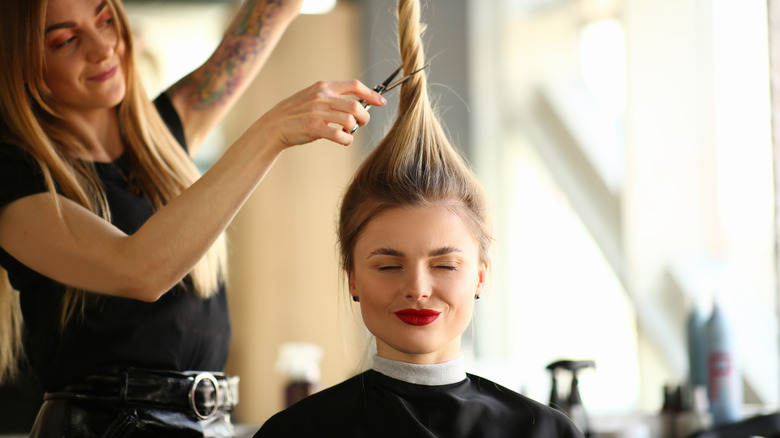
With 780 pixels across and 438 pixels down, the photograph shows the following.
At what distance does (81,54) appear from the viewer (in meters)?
1.19

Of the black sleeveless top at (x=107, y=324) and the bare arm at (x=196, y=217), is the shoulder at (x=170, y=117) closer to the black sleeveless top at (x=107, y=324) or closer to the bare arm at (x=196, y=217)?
the black sleeveless top at (x=107, y=324)

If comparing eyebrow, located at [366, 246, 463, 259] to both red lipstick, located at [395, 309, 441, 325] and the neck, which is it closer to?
red lipstick, located at [395, 309, 441, 325]

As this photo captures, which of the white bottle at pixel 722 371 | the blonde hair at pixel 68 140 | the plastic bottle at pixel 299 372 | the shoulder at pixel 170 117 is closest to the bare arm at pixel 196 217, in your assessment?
the blonde hair at pixel 68 140

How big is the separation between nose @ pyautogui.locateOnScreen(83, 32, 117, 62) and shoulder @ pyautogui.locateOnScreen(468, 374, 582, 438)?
31.3 inches

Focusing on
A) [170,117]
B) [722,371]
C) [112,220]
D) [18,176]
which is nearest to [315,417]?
[112,220]

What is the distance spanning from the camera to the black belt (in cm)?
113

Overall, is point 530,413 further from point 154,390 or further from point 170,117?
point 170,117

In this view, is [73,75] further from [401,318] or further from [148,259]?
[401,318]

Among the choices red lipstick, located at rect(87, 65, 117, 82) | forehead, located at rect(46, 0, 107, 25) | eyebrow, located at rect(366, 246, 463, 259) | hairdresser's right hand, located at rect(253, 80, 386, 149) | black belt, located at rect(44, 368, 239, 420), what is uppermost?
forehead, located at rect(46, 0, 107, 25)

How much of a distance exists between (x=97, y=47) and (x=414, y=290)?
643 millimetres

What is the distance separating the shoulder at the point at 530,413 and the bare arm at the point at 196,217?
0.49 m

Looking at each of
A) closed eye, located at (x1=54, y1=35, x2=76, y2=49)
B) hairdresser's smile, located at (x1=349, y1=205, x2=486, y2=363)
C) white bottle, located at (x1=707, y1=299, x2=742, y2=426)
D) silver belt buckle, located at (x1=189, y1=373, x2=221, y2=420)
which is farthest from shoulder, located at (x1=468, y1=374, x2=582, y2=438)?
white bottle, located at (x1=707, y1=299, x2=742, y2=426)

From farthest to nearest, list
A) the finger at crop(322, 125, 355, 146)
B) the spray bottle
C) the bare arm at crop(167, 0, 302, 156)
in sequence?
1. the spray bottle
2. the bare arm at crop(167, 0, 302, 156)
3. the finger at crop(322, 125, 355, 146)

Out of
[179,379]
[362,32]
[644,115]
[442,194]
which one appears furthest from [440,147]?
[362,32]
